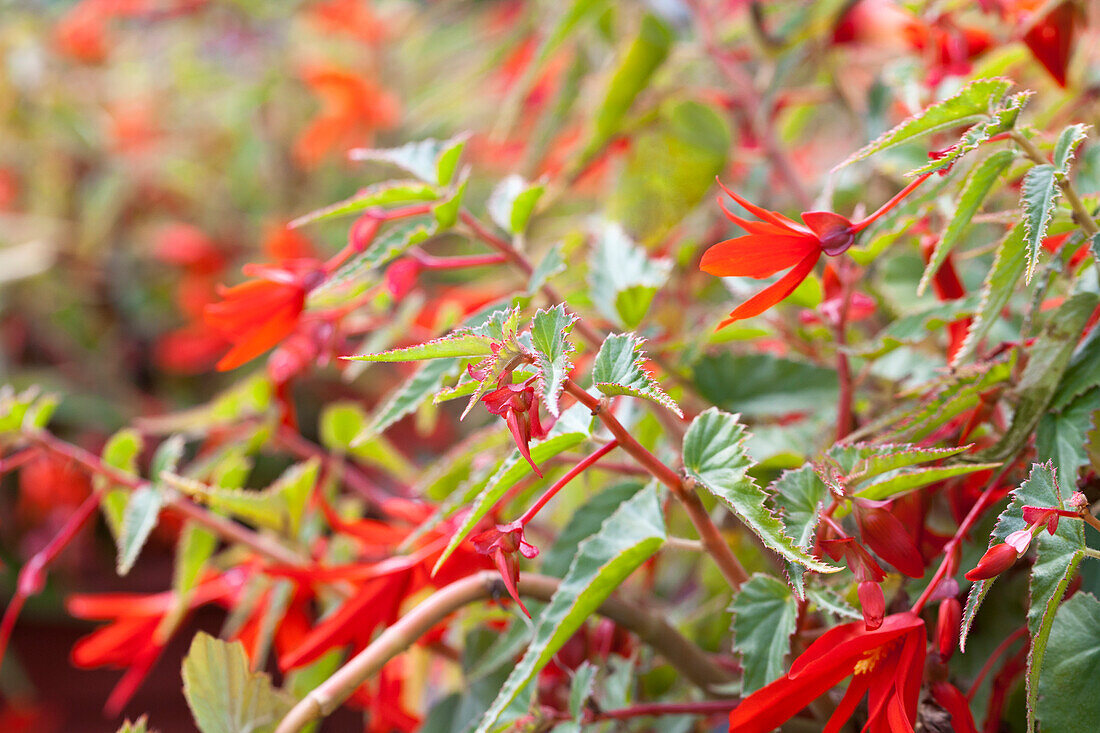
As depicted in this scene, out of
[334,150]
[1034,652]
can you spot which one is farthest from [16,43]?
[1034,652]

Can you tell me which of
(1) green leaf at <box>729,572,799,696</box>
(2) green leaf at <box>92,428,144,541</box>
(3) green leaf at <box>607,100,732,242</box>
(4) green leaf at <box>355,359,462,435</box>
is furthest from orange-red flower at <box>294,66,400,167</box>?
(1) green leaf at <box>729,572,799,696</box>

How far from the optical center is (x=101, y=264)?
110 centimetres

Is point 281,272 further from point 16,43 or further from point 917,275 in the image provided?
point 16,43

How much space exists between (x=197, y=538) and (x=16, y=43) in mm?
980

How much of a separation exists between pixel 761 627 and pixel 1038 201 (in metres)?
0.13

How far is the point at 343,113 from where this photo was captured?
99cm

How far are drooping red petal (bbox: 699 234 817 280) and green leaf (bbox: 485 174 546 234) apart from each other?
122 mm

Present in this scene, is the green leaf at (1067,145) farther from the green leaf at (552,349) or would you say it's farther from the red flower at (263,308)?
the red flower at (263,308)

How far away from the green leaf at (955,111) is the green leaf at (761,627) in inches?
4.7

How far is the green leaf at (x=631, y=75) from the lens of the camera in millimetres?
527

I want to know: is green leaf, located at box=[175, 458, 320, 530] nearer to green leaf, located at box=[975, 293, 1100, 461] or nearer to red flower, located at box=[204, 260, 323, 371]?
red flower, located at box=[204, 260, 323, 371]

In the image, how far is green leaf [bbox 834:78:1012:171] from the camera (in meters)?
0.22

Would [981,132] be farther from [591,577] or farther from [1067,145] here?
[591,577]

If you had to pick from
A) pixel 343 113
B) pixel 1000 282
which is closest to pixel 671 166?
pixel 1000 282
